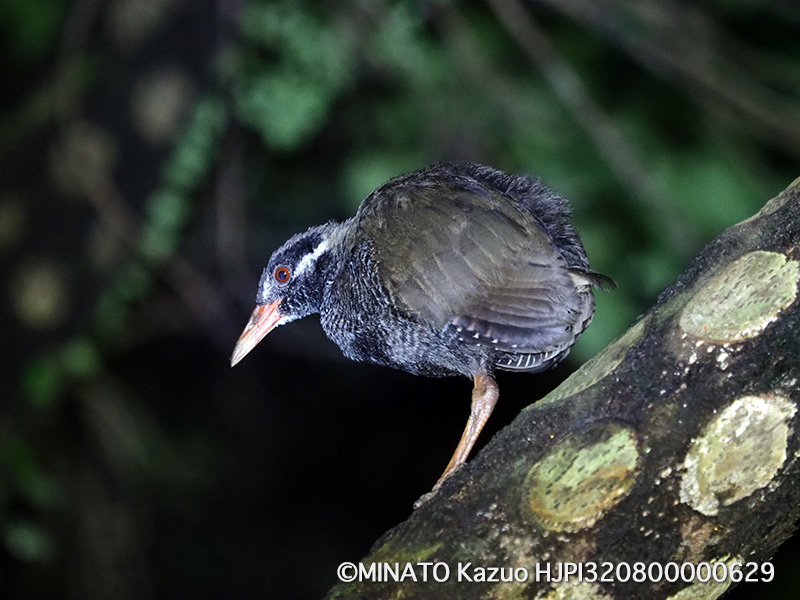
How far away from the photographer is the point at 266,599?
6812 mm

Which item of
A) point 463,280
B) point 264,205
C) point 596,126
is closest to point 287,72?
point 264,205

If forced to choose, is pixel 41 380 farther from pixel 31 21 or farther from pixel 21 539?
pixel 31 21

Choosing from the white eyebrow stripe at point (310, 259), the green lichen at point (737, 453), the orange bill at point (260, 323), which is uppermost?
the white eyebrow stripe at point (310, 259)

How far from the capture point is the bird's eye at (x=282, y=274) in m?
3.45

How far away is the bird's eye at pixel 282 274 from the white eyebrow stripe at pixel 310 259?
0.09 ft

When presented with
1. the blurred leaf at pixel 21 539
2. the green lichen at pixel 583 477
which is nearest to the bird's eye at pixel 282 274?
the green lichen at pixel 583 477

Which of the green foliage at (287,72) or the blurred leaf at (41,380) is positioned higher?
the green foliage at (287,72)

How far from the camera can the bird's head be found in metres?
3.44

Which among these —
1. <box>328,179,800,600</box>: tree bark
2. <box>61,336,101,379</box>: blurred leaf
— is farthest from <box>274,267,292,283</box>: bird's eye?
<box>328,179,800,600</box>: tree bark

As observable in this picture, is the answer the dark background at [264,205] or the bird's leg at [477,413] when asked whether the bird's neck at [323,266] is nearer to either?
the bird's leg at [477,413]

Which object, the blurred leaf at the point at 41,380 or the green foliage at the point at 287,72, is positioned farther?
the green foliage at the point at 287,72

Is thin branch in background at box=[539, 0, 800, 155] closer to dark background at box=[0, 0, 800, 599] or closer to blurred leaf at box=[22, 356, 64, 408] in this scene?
dark background at box=[0, 0, 800, 599]

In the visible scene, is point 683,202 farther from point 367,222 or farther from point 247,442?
point 247,442

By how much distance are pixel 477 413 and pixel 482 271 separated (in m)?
0.54
